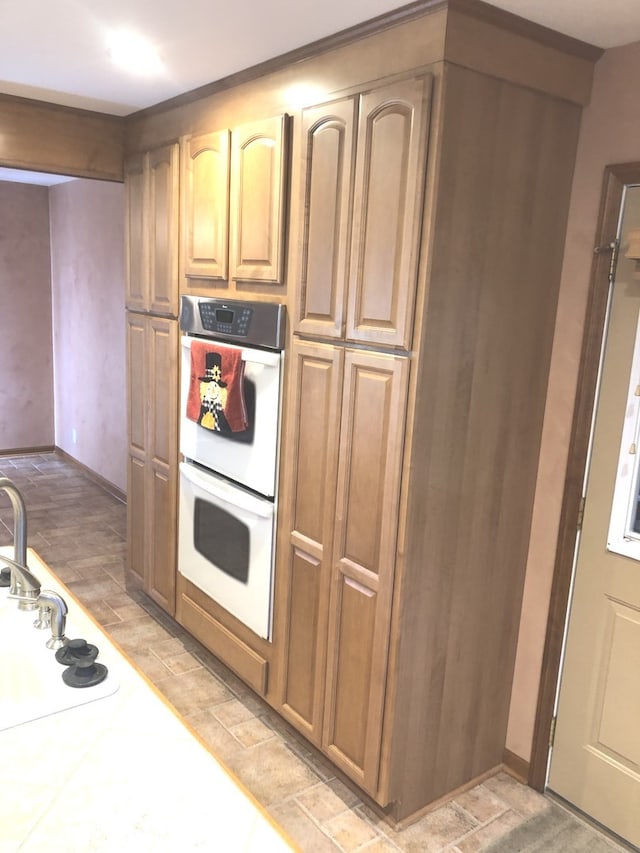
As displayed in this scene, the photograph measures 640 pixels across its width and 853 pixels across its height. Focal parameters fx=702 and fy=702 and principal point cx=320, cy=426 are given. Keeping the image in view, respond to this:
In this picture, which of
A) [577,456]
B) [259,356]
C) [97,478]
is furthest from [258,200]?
[97,478]

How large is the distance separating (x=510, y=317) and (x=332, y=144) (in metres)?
0.77

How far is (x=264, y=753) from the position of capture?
2635mm

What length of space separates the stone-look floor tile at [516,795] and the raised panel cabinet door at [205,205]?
7.07 feet

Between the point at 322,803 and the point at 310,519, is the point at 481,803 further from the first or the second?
the point at 310,519

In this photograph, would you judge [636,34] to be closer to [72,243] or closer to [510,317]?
[510,317]

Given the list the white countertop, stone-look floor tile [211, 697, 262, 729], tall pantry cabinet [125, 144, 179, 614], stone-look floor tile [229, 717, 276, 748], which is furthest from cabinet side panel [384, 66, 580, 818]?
tall pantry cabinet [125, 144, 179, 614]

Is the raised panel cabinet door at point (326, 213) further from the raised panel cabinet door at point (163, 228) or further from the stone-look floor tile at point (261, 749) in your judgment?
the stone-look floor tile at point (261, 749)

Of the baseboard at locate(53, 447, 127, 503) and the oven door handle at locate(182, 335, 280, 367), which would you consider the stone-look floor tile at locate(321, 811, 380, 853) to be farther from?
the baseboard at locate(53, 447, 127, 503)

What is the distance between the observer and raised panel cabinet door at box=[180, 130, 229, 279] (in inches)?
107

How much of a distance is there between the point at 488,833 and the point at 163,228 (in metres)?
2.70

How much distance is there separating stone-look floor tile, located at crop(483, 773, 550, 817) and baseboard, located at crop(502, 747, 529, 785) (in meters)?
0.02

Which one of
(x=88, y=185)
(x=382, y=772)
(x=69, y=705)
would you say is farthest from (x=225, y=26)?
(x=88, y=185)

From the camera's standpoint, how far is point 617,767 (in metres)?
2.31

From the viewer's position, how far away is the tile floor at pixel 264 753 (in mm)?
2287
